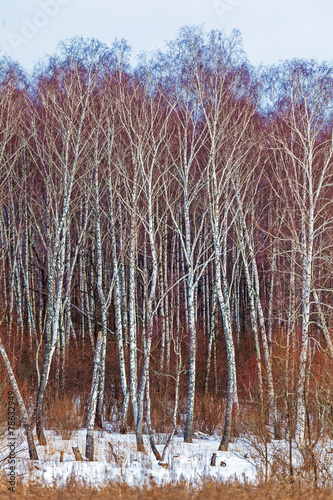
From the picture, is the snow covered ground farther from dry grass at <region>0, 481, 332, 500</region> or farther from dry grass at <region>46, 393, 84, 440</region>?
dry grass at <region>0, 481, 332, 500</region>

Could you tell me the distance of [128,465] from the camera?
1106 centimetres

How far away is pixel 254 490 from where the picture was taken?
28.9 feet

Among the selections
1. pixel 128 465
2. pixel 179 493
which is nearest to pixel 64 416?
pixel 128 465

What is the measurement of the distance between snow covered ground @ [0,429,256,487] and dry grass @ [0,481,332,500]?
1.89 feet

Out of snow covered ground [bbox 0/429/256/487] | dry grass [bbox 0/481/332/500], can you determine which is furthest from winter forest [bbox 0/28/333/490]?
dry grass [bbox 0/481/332/500]

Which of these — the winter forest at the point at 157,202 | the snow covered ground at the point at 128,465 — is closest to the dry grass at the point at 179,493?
the snow covered ground at the point at 128,465

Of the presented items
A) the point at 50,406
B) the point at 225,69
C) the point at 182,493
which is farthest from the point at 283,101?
the point at 182,493

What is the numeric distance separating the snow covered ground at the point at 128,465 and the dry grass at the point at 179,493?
1.89ft

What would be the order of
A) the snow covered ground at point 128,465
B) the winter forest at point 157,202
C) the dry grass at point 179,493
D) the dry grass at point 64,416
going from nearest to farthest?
the dry grass at point 179,493, the snow covered ground at point 128,465, the winter forest at point 157,202, the dry grass at point 64,416

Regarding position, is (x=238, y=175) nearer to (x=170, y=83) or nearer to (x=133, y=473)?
(x=170, y=83)

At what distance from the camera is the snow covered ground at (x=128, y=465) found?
32.9ft

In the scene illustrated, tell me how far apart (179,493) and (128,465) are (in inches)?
103

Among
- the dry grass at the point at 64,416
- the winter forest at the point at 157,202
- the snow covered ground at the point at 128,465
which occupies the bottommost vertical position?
the snow covered ground at the point at 128,465

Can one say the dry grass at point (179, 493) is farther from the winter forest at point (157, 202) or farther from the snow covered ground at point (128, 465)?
the winter forest at point (157, 202)
